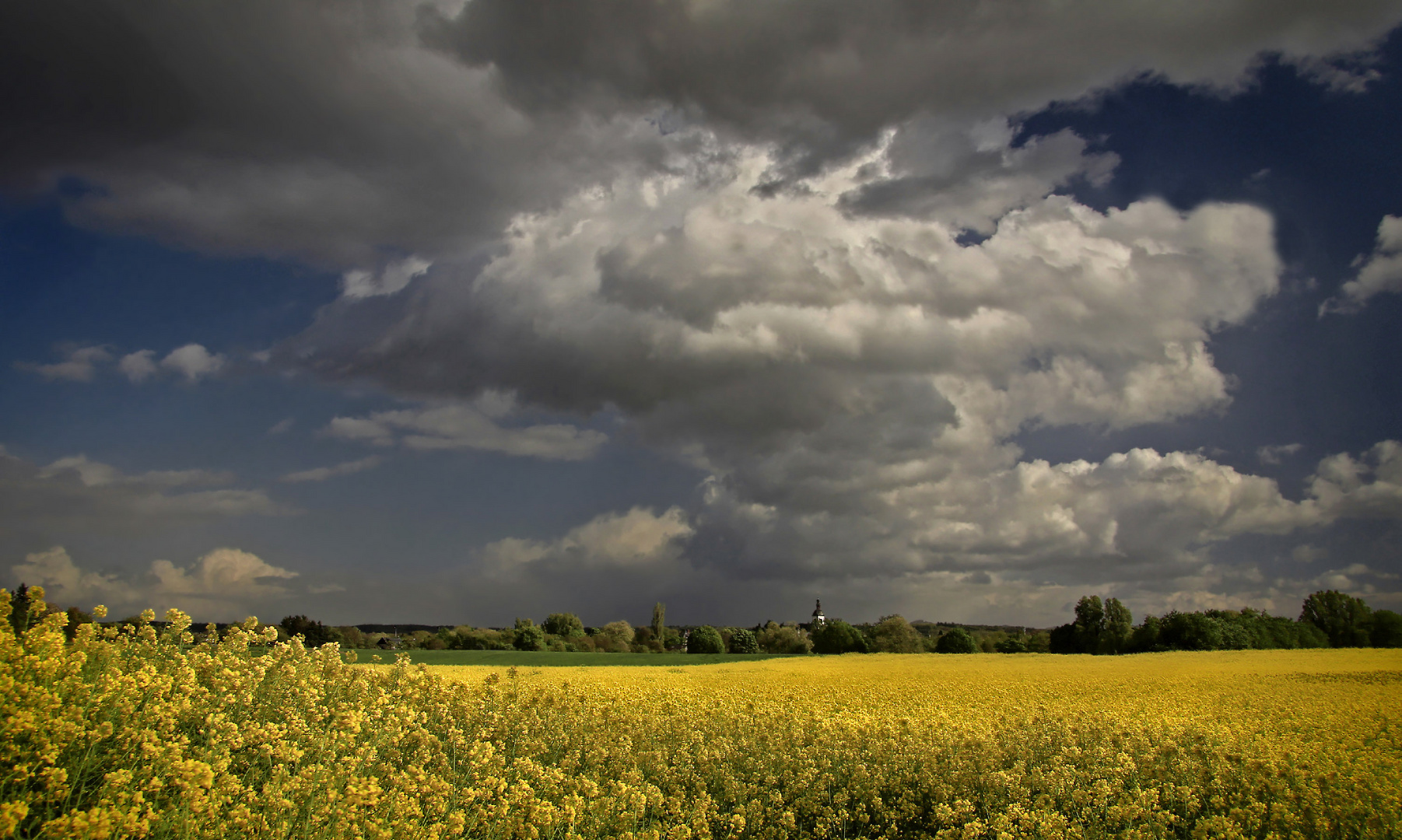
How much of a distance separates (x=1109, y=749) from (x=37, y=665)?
1563 centimetres

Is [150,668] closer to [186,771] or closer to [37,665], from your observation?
[37,665]

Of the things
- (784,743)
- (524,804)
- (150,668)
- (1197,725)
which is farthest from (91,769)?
(1197,725)

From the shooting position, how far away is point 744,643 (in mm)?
104562

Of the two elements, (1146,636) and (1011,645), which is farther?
(1011,645)

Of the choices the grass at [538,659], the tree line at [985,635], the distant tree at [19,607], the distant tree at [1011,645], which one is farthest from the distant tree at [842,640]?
the distant tree at [19,607]

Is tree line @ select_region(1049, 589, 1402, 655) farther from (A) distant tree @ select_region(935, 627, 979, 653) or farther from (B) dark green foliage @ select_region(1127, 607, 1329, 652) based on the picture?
(A) distant tree @ select_region(935, 627, 979, 653)

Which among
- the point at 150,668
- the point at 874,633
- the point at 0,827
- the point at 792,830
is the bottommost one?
the point at 874,633

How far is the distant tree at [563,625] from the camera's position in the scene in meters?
104

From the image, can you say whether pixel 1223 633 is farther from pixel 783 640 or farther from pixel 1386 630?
pixel 783 640

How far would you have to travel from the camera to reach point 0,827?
485 centimetres

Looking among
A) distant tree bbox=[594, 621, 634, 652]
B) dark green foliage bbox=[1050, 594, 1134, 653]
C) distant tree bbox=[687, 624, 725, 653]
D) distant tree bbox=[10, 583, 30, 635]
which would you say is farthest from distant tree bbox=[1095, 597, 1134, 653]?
distant tree bbox=[10, 583, 30, 635]

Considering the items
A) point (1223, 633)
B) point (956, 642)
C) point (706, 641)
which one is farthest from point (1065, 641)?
point (706, 641)

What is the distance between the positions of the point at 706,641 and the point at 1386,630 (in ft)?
250

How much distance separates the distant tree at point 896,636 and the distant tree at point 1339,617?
46.9 metres
